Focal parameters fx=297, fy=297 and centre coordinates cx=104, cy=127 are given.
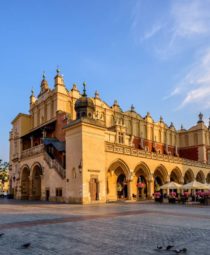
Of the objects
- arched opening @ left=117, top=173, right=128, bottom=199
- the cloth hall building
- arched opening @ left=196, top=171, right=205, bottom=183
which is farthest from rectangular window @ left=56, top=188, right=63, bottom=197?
arched opening @ left=196, top=171, right=205, bottom=183

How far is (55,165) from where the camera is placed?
104ft

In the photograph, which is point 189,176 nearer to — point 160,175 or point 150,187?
point 160,175

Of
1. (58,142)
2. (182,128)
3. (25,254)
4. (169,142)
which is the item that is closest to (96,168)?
(58,142)

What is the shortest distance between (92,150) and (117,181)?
937 cm

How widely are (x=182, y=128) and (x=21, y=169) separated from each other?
33.4 m

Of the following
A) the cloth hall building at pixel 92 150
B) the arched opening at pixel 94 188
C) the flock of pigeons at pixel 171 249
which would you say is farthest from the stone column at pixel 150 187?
the flock of pigeons at pixel 171 249

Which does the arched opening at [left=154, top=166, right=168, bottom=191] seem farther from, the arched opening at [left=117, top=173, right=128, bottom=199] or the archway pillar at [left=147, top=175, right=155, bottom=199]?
the arched opening at [left=117, top=173, right=128, bottom=199]

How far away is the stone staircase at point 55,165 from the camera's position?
99.9 ft

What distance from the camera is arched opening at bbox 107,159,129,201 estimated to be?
33031mm

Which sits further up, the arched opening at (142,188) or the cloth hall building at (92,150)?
the cloth hall building at (92,150)

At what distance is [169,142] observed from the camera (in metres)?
54.3

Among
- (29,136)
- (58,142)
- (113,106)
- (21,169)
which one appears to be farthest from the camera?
(113,106)

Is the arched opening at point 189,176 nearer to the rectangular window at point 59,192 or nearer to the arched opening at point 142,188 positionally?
the arched opening at point 142,188

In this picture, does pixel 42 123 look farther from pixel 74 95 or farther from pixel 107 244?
pixel 107 244
